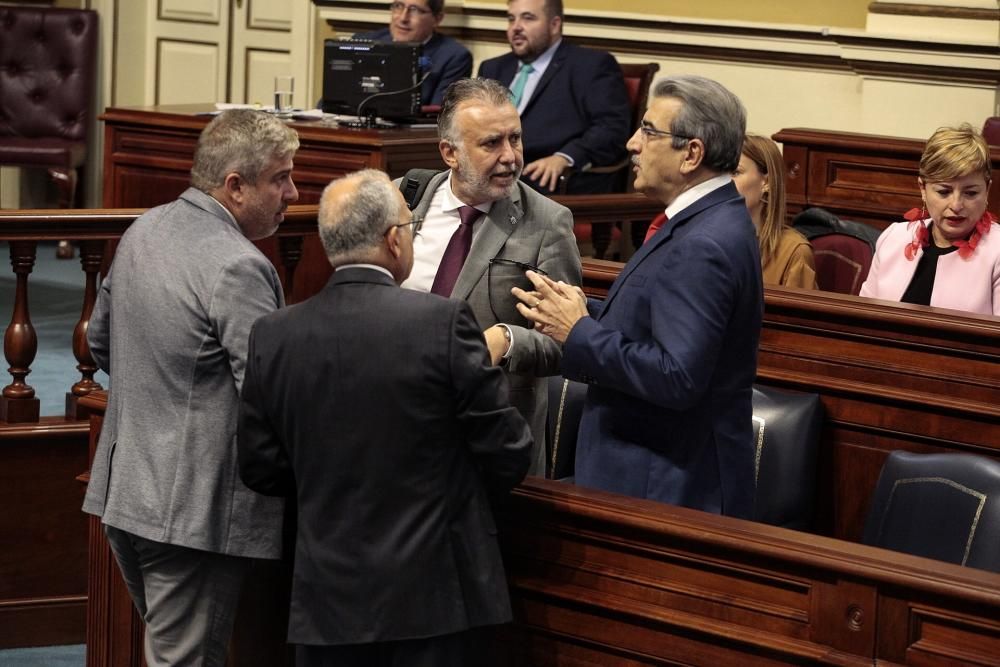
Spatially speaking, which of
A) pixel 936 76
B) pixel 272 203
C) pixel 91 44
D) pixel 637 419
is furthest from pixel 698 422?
pixel 91 44

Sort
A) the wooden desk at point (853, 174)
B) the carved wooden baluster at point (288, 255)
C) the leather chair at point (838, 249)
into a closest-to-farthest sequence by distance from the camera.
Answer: the carved wooden baluster at point (288, 255), the leather chair at point (838, 249), the wooden desk at point (853, 174)

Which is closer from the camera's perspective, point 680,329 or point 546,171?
point 680,329

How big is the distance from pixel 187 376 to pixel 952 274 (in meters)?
2.03

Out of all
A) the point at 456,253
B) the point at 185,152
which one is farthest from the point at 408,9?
the point at 456,253

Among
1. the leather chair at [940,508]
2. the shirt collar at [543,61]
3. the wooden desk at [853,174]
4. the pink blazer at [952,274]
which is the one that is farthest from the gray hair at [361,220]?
the shirt collar at [543,61]

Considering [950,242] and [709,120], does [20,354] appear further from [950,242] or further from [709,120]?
[950,242]

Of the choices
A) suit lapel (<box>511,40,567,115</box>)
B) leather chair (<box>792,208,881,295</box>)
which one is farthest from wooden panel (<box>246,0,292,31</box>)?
leather chair (<box>792,208,881,295</box>)

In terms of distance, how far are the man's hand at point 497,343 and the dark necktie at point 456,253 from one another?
0.21 metres

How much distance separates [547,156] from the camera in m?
5.77

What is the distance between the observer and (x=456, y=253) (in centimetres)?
268

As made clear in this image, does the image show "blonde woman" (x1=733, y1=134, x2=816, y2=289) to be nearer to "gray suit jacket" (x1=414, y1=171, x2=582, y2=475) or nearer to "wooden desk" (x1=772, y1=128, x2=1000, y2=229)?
"gray suit jacket" (x1=414, y1=171, x2=582, y2=475)

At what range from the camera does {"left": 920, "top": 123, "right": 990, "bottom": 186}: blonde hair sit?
355cm

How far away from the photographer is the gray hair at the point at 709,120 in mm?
2291

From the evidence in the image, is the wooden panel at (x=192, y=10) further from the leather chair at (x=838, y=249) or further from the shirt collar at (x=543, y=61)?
the leather chair at (x=838, y=249)
